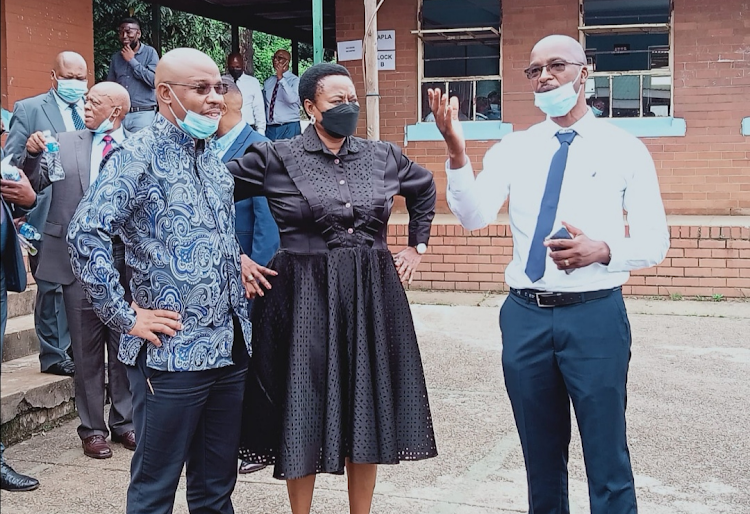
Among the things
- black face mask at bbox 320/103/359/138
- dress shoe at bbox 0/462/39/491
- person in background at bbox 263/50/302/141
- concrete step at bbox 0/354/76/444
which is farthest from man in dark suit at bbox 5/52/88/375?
person in background at bbox 263/50/302/141

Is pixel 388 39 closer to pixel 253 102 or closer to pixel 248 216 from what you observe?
pixel 253 102

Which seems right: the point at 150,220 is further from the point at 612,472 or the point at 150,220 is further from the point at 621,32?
the point at 621,32

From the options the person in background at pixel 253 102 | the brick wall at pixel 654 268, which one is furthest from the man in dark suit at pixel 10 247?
the person in background at pixel 253 102

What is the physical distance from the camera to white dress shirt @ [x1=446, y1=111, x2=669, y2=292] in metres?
3.09

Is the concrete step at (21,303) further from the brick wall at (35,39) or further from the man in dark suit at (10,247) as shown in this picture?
the man in dark suit at (10,247)

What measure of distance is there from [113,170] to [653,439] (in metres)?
3.45

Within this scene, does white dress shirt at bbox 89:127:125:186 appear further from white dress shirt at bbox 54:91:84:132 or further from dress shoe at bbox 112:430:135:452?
dress shoe at bbox 112:430:135:452

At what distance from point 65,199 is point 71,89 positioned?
0.95 metres

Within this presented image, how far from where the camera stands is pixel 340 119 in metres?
3.55

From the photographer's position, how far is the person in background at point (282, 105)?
36.9ft

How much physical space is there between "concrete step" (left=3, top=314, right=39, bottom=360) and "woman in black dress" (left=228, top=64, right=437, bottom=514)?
115 inches

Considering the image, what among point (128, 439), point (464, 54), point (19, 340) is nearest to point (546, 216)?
point (128, 439)

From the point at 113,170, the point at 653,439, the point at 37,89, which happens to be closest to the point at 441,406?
the point at 653,439

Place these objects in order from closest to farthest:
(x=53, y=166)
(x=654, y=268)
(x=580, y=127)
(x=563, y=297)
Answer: (x=563, y=297) < (x=580, y=127) < (x=53, y=166) < (x=654, y=268)
